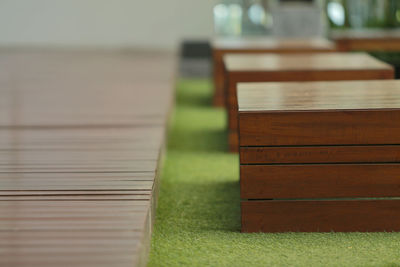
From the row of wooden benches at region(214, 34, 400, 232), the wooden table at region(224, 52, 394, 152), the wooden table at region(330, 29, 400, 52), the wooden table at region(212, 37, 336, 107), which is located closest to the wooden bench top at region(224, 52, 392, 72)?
the wooden table at region(224, 52, 394, 152)

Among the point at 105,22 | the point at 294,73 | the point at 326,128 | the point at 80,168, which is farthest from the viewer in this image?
the point at 105,22

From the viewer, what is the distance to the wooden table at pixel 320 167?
6.91ft

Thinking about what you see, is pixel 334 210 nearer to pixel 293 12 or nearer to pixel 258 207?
pixel 258 207

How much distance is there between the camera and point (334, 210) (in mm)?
2150

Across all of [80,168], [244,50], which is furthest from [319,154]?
[244,50]

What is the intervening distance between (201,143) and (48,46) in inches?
203

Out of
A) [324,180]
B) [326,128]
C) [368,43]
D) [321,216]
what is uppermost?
[326,128]

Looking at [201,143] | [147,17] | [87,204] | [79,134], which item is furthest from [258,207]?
[147,17]

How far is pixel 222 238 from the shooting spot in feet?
7.04

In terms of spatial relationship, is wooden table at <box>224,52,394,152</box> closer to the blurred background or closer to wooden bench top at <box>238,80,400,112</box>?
wooden bench top at <box>238,80,400,112</box>

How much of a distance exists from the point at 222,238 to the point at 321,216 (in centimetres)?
31

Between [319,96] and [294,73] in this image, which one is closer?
[319,96]

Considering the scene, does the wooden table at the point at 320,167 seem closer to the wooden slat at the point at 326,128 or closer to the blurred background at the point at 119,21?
the wooden slat at the point at 326,128

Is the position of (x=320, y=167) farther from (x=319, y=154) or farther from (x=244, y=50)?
(x=244, y=50)
